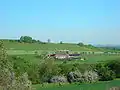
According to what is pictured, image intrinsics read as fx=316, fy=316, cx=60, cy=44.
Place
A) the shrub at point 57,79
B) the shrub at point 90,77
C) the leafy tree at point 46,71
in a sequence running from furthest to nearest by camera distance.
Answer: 1. the shrub at point 90,77
2. the leafy tree at point 46,71
3. the shrub at point 57,79

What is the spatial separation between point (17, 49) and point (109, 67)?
31815mm

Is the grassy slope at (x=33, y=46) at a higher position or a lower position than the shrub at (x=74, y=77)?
higher

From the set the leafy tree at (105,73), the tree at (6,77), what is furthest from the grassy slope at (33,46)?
the tree at (6,77)

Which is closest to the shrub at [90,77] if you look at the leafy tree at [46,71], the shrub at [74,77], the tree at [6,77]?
the shrub at [74,77]

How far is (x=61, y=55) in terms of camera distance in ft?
295

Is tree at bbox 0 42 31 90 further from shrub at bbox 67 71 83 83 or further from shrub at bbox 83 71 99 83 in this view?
shrub at bbox 83 71 99 83

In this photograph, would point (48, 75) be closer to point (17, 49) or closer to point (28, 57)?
point (28, 57)

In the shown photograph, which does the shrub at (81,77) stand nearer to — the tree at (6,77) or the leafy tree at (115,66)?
the leafy tree at (115,66)

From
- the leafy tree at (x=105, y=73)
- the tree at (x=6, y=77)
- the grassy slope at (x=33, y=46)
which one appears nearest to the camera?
the tree at (x=6, y=77)

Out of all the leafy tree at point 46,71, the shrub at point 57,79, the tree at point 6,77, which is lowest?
the shrub at point 57,79

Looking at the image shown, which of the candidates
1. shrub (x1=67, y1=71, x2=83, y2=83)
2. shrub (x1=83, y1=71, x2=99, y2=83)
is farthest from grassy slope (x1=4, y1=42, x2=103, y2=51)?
shrub (x1=83, y1=71, x2=99, y2=83)

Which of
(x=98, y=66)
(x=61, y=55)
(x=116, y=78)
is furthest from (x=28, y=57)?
(x=116, y=78)

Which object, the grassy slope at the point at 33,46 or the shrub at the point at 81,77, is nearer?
the shrub at the point at 81,77

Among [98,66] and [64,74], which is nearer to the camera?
[64,74]
